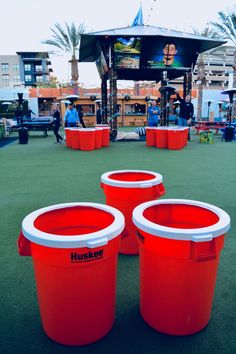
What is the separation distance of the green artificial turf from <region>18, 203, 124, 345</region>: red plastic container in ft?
0.42

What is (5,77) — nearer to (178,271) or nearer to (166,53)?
(166,53)

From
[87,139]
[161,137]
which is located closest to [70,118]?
[87,139]

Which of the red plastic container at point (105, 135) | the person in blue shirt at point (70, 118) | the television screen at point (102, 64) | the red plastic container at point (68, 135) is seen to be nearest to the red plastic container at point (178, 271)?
the red plastic container at point (68, 135)

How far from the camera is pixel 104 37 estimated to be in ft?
44.3

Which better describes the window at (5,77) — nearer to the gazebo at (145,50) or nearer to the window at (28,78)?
the window at (28,78)

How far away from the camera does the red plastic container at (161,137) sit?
11.3 meters

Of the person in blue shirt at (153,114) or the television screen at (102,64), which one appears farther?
the television screen at (102,64)

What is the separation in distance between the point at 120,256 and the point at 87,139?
8328mm

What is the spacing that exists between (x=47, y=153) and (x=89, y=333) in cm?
938

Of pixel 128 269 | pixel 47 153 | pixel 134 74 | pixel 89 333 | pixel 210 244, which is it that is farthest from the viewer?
pixel 134 74

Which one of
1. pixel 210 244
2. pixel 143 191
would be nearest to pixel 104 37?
pixel 143 191

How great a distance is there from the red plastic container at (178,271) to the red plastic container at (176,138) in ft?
30.0

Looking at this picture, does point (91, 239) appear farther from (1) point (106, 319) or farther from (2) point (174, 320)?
(2) point (174, 320)

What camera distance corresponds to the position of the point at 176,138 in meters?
11.1
